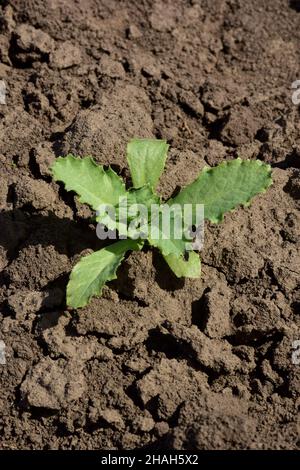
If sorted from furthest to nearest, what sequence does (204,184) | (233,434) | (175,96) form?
(175,96) < (204,184) < (233,434)

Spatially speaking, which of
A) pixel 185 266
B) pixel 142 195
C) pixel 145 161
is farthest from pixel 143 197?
pixel 185 266

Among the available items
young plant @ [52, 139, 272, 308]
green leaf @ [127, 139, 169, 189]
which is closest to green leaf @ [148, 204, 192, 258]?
young plant @ [52, 139, 272, 308]

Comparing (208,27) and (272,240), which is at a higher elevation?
(208,27)

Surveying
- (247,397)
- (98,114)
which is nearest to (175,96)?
(98,114)

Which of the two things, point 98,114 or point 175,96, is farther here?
point 175,96

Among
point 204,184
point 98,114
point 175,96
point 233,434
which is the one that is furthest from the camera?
point 175,96

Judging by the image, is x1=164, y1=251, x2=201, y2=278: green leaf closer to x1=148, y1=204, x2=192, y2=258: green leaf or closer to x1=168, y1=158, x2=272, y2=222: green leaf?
x1=148, y1=204, x2=192, y2=258: green leaf

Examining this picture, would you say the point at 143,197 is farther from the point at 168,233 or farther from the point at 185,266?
the point at 185,266

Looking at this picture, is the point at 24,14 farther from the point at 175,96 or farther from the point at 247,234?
the point at 247,234
